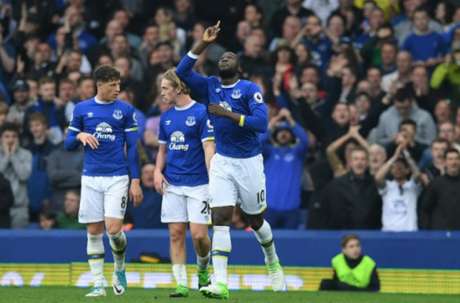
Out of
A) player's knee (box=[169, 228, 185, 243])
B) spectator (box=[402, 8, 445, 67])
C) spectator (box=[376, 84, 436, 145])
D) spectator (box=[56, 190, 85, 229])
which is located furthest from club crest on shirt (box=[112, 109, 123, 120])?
spectator (box=[402, 8, 445, 67])

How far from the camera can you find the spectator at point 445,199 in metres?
19.3

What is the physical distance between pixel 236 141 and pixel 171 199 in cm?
135

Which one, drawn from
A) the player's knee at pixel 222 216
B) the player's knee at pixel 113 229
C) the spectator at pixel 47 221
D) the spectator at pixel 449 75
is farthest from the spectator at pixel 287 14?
the player's knee at pixel 222 216

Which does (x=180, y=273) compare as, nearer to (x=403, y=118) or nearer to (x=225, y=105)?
(x=225, y=105)

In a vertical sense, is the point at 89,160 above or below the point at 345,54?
below

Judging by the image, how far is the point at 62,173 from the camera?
2117cm

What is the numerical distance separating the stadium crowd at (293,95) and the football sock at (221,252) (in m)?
5.39

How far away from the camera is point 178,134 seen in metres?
15.8

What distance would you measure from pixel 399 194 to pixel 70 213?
4.70 m

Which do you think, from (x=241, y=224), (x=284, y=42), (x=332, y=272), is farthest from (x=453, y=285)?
(x=284, y=42)

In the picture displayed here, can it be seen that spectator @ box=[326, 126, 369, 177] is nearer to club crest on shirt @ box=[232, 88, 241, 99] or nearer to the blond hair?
the blond hair

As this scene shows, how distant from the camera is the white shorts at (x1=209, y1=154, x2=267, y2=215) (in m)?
14.8

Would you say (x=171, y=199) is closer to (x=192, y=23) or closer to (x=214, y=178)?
(x=214, y=178)

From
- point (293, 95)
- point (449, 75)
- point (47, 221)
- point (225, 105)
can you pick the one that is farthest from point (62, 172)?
point (225, 105)
